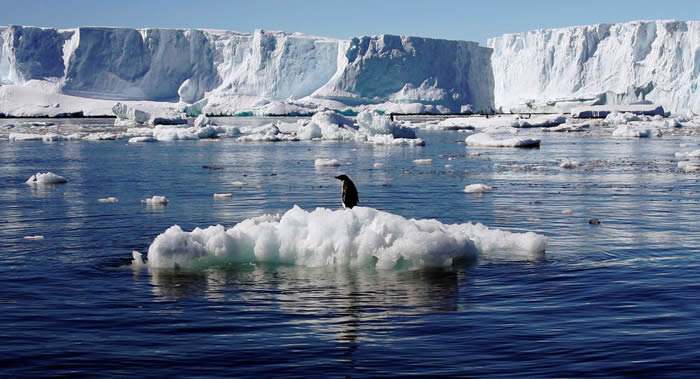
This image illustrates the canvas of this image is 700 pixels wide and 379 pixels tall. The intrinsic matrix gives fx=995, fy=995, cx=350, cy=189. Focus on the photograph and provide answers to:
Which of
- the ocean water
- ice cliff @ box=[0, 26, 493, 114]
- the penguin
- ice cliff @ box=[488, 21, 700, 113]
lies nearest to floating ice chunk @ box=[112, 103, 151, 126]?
ice cliff @ box=[0, 26, 493, 114]

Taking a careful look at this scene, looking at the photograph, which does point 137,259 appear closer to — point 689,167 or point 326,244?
point 326,244

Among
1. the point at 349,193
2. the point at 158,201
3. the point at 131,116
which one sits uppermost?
the point at 131,116

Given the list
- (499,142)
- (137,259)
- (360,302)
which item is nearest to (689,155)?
(499,142)

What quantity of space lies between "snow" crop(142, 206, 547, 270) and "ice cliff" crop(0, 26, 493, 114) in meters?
96.2

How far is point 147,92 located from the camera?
12912cm

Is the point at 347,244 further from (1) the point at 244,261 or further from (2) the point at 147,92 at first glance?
(2) the point at 147,92

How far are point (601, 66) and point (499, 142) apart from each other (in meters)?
71.5

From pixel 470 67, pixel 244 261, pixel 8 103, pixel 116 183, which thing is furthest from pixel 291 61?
pixel 244 261

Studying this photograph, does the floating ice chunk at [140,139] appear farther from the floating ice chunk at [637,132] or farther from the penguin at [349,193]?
the penguin at [349,193]

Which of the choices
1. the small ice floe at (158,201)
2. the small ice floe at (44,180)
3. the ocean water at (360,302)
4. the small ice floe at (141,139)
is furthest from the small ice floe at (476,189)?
the small ice floe at (141,139)

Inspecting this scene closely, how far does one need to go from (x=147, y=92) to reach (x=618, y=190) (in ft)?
370

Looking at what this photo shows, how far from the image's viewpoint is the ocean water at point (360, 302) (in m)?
7.20

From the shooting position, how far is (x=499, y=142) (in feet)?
140

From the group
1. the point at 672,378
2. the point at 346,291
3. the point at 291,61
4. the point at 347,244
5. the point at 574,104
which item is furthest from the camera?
the point at 291,61
